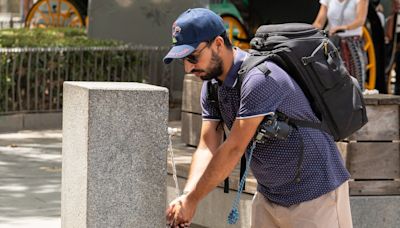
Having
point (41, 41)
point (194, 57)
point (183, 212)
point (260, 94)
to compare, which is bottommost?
point (41, 41)

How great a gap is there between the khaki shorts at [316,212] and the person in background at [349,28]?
18.2ft

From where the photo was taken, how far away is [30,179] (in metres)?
9.29

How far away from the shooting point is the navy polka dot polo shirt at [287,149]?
13.8 feet

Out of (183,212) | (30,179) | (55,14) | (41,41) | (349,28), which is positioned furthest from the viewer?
(55,14)

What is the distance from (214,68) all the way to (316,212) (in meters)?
0.72

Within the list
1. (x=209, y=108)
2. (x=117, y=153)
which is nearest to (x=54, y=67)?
(x=117, y=153)

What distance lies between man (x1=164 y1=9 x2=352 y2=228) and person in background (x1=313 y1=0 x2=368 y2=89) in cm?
561

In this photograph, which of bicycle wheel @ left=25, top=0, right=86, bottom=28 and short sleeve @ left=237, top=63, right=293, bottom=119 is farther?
Result: bicycle wheel @ left=25, top=0, right=86, bottom=28

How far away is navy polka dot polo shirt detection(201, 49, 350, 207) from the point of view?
13.8 feet

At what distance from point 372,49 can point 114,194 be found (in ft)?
28.0

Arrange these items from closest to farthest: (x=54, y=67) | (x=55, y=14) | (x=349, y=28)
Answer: (x=349, y=28) < (x=54, y=67) < (x=55, y=14)

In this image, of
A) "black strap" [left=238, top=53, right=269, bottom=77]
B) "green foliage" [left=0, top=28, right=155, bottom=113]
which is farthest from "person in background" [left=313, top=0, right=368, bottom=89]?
"black strap" [left=238, top=53, right=269, bottom=77]

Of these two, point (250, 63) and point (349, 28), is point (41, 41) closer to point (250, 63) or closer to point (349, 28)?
point (349, 28)

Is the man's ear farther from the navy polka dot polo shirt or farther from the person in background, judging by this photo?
the person in background
